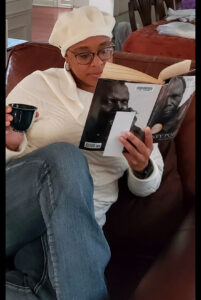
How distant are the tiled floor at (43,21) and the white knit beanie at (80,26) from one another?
3.33 m

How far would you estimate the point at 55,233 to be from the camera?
924 mm

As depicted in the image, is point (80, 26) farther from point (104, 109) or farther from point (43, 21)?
point (43, 21)

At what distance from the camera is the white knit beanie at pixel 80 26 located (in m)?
1.26

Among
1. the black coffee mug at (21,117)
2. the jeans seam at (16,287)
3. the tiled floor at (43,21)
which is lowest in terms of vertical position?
the jeans seam at (16,287)

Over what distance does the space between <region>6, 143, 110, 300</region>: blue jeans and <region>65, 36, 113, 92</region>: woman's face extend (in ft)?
1.08

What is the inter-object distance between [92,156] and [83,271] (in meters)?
0.35

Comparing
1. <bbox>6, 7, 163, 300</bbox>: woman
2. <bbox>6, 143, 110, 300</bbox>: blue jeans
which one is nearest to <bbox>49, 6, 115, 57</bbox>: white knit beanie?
<bbox>6, 7, 163, 300</bbox>: woman

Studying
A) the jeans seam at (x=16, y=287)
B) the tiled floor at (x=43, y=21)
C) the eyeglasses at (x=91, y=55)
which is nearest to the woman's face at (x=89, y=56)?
the eyeglasses at (x=91, y=55)

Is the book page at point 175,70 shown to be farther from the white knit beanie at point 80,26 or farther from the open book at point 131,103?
the white knit beanie at point 80,26

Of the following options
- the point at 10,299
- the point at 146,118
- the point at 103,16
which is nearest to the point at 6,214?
the point at 10,299

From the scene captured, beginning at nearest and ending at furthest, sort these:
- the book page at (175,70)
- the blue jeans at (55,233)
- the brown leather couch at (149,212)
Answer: the blue jeans at (55,233) < the book page at (175,70) < the brown leather couch at (149,212)

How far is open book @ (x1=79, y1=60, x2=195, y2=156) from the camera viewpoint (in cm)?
102

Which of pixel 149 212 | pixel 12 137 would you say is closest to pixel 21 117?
pixel 12 137
